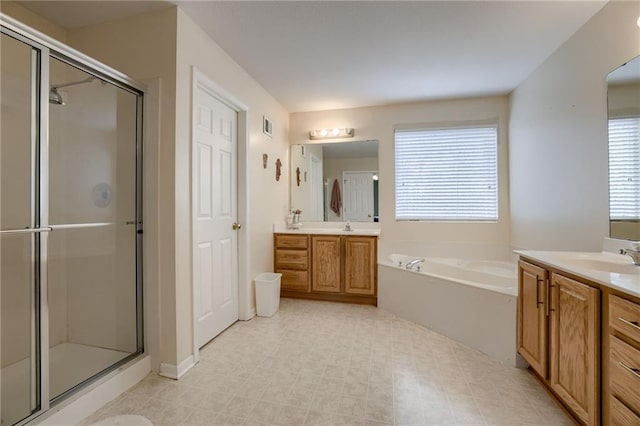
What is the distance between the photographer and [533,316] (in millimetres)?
1813

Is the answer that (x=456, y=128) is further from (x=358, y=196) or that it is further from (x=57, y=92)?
(x=57, y=92)

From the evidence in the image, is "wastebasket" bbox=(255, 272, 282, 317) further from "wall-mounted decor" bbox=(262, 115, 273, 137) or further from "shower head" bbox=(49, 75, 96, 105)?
"shower head" bbox=(49, 75, 96, 105)

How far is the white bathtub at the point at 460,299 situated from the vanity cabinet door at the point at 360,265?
11 centimetres

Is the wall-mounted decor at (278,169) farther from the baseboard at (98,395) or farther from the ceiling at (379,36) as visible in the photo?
the baseboard at (98,395)

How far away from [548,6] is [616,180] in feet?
4.12

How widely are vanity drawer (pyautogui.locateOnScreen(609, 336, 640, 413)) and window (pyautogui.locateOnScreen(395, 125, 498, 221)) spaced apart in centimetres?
260

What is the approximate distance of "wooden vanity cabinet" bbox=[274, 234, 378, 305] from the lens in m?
3.34

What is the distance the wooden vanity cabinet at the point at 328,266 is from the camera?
334cm

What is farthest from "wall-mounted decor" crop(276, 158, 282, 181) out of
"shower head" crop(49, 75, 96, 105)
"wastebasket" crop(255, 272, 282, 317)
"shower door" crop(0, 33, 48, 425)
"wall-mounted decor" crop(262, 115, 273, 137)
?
"shower door" crop(0, 33, 48, 425)

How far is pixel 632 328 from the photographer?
3.58 ft

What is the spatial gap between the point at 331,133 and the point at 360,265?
6.13 feet

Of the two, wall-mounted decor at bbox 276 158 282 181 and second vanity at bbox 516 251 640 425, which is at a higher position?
wall-mounted decor at bbox 276 158 282 181

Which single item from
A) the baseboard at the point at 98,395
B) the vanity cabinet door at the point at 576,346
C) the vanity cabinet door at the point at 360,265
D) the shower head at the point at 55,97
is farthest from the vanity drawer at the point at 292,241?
the vanity cabinet door at the point at 576,346

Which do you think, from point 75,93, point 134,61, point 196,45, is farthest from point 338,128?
point 75,93
